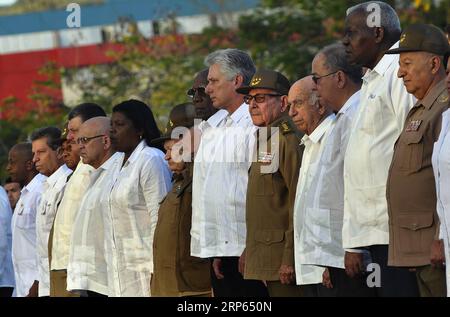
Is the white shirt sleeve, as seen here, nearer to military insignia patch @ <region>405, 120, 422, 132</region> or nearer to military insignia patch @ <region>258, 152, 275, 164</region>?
military insignia patch @ <region>258, 152, 275, 164</region>

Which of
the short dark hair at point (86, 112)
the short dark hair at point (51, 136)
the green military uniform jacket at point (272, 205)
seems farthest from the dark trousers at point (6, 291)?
the green military uniform jacket at point (272, 205)

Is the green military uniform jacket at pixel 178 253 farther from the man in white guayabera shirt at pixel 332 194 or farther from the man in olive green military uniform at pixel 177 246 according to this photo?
the man in white guayabera shirt at pixel 332 194

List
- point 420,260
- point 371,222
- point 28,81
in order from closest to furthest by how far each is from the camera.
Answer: point 420,260
point 371,222
point 28,81

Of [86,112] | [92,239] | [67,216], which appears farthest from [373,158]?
[86,112]

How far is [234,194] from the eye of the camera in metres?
9.90

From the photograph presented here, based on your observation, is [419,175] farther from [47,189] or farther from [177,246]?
[47,189]

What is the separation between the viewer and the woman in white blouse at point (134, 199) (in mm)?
11008

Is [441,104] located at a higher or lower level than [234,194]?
higher

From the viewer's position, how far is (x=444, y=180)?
293 inches

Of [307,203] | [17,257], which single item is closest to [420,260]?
[307,203]

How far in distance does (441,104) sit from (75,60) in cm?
2608

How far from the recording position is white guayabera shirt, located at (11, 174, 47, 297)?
44.7 feet

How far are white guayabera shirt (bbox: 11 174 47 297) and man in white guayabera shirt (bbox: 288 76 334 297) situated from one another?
16.3ft

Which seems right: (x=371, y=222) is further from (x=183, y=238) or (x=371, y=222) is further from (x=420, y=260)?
(x=183, y=238)
